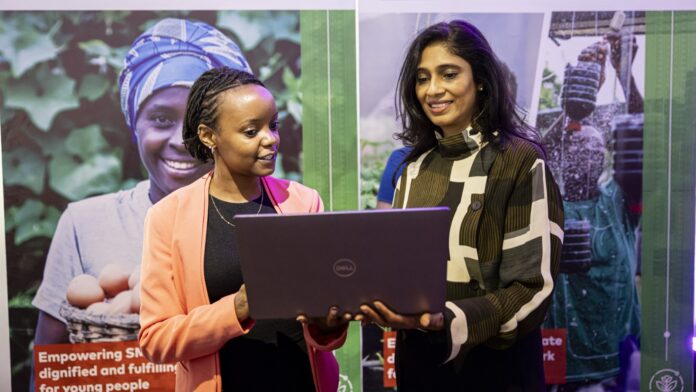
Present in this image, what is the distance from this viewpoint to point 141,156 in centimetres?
309

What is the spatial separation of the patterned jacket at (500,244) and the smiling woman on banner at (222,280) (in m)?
0.31

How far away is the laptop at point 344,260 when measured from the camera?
1.38 meters

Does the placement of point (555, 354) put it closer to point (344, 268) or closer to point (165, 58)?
point (344, 268)

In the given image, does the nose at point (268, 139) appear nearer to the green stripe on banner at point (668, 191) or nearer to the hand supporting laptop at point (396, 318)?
the hand supporting laptop at point (396, 318)

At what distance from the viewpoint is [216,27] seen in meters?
3.09

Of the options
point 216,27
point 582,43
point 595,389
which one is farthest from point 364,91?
point 595,389

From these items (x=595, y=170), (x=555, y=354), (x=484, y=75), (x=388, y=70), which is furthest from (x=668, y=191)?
(x=484, y=75)

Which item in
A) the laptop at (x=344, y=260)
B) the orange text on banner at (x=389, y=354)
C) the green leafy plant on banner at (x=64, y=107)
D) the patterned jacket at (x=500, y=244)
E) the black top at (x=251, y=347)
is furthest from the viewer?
the orange text on banner at (x=389, y=354)

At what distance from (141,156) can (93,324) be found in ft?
2.66

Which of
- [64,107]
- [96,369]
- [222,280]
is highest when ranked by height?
[64,107]

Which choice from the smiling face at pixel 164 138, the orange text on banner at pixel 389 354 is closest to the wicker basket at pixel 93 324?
the smiling face at pixel 164 138

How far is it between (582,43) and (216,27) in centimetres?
174

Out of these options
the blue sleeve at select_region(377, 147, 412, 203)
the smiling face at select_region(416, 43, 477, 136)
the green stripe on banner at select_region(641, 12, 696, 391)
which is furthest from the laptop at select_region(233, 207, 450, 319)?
the green stripe on banner at select_region(641, 12, 696, 391)

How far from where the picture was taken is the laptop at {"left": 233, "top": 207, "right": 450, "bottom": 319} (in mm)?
1384
